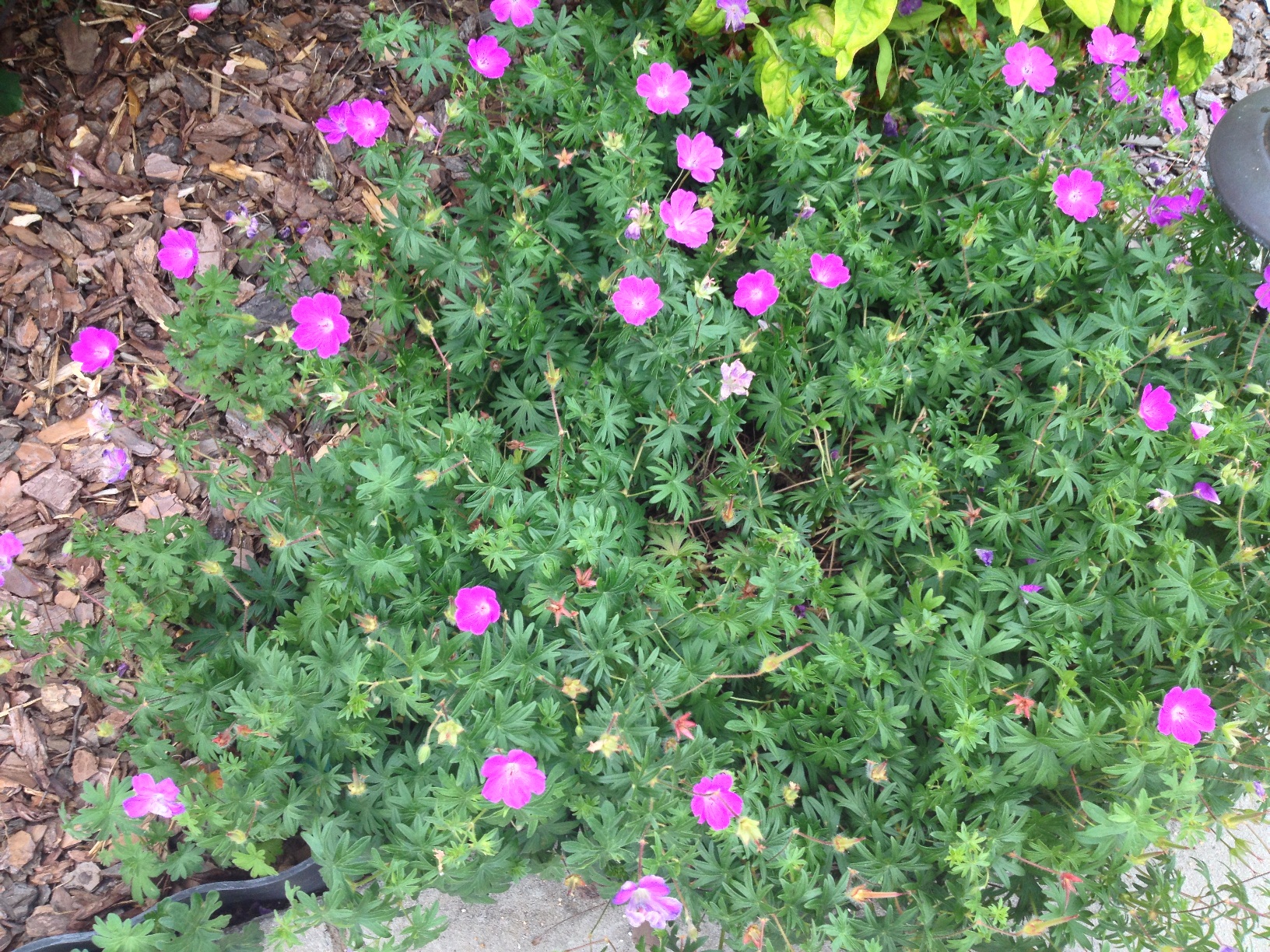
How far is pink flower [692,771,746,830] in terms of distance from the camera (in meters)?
1.91

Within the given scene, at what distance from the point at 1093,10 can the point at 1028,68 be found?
1.24 feet

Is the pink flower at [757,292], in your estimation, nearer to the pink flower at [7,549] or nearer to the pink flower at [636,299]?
the pink flower at [636,299]

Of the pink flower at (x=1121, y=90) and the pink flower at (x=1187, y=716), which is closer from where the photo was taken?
the pink flower at (x=1187, y=716)

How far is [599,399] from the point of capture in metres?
2.52

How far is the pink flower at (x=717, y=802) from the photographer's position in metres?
1.91

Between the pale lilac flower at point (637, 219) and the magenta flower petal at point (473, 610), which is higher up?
the pale lilac flower at point (637, 219)

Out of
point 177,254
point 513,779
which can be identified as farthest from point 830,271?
point 177,254

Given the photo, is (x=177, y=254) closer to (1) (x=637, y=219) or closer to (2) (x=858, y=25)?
(1) (x=637, y=219)

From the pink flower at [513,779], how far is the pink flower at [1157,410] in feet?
6.02

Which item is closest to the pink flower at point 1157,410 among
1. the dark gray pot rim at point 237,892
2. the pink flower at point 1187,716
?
the pink flower at point 1187,716

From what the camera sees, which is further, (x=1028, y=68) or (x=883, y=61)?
(x=883, y=61)

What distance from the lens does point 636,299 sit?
7.61ft

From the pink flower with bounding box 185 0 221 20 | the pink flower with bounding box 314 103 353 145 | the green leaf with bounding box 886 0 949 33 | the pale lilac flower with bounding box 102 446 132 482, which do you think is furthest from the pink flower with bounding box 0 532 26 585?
the green leaf with bounding box 886 0 949 33

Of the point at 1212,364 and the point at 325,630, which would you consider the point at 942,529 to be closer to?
the point at 1212,364
